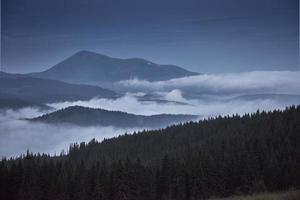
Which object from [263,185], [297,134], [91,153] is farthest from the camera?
[91,153]

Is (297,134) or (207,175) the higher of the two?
(297,134)

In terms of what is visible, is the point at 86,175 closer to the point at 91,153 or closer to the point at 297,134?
the point at 297,134

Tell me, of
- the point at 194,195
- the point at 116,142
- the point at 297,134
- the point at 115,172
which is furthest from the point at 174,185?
the point at 116,142

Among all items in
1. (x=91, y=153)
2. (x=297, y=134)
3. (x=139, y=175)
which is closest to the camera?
(x=139, y=175)

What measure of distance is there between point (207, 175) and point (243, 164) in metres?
6.71

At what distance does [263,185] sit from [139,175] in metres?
23.9

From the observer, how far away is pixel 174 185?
8319 cm

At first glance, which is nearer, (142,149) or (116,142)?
(142,149)

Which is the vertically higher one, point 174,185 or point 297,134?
point 297,134

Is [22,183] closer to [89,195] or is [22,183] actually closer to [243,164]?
[89,195]

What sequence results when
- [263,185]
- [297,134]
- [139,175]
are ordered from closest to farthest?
[263,185]
[139,175]
[297,134]

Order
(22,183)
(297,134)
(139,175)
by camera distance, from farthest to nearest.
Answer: (297,134) → (139,175) → (22,183)

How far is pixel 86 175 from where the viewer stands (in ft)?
275

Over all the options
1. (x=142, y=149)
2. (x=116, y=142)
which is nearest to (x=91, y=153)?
(x=116, y=142)
